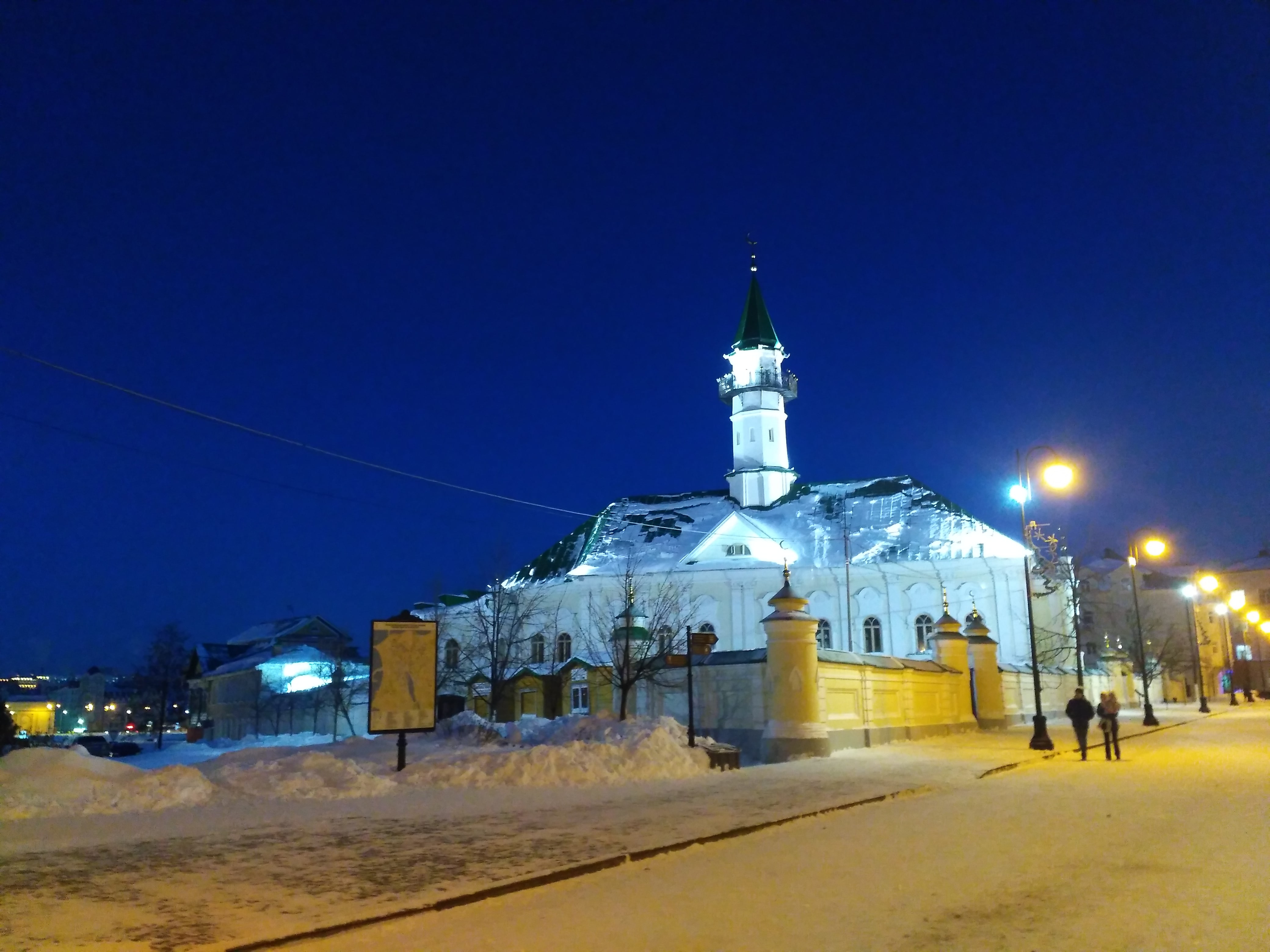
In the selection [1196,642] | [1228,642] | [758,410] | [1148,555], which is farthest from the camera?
[1228,642]

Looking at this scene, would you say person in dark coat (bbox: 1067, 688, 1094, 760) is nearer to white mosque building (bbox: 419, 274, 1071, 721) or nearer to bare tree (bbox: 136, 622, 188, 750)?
white mosque building (bbox: 419, 274, 1071, 721)

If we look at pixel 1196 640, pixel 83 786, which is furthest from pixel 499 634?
pixel 1196 640

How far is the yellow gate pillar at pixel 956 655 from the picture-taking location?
31609 millimetres

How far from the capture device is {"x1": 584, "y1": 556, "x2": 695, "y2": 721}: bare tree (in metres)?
25.5

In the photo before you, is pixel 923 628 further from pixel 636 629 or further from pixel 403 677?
pixel 403 677

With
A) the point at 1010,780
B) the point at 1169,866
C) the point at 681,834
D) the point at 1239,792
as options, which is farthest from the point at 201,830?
the point at 1239,792

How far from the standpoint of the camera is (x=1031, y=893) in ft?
24.2

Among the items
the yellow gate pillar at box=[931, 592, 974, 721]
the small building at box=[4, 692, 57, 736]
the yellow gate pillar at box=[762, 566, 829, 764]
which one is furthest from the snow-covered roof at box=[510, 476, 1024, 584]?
the small building at box=[4, 692, 57, 736]

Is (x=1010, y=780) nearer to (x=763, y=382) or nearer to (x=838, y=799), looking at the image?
(x=838, y=799)

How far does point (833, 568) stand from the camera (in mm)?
50688

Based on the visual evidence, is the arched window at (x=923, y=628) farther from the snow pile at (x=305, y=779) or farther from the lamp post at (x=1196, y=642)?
the snow pile at (x=305, y=779)

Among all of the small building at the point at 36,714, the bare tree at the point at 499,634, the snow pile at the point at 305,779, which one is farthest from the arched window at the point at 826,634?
the small building at the point at 36,714

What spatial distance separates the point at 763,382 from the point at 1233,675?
52532 mm

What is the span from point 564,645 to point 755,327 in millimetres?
25034
